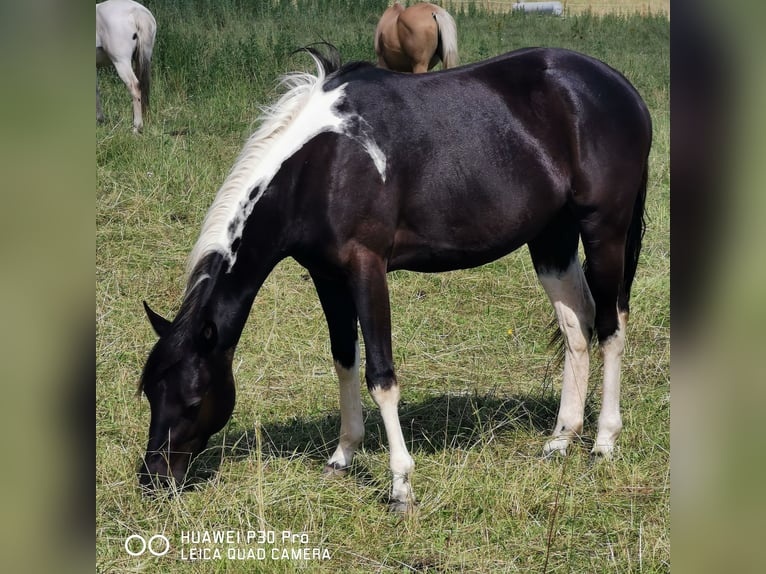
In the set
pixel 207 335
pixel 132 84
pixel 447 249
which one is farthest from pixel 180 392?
pixel 132 84

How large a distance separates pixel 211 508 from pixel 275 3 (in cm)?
643

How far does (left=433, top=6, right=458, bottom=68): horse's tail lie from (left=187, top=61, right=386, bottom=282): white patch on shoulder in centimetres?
378

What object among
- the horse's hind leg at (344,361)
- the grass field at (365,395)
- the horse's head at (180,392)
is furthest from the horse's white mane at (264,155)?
the grass field at (365,395)

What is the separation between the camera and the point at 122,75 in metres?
8.32

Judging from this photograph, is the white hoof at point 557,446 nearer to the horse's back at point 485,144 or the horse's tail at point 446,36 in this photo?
the horse's back at point 485,144

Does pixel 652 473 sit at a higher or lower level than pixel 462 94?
lower

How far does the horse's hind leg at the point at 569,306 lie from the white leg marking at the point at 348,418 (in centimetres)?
106

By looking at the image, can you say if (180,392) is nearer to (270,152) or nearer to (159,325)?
(159,325)

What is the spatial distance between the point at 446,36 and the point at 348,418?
171 inches

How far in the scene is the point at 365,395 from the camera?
5.13 metres
